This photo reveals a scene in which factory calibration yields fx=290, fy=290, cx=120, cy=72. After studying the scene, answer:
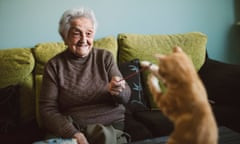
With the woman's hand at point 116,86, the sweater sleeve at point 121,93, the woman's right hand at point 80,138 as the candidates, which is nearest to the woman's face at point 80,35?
the sweater sleeve at point 121,93

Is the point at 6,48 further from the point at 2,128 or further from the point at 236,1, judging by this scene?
the point at 236,1

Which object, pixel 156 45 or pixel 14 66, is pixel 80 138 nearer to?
pixel 14 66

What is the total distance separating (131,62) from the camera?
6.69ft

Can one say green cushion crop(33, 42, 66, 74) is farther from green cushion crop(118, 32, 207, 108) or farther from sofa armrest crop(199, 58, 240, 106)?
sofa armrest crop(199, 58, 240, 106)

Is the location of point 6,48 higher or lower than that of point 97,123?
higher

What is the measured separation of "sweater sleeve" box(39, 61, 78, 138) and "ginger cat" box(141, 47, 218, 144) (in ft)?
2.68

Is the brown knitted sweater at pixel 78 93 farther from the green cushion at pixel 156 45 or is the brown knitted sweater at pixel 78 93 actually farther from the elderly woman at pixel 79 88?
the green cushion at pixel 156 45

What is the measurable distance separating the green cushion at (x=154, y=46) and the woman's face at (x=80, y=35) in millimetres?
621

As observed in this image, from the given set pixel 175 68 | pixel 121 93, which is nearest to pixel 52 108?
pixel 121 93

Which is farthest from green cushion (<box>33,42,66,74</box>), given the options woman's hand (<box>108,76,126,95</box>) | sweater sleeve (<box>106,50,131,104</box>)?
woman's hand (<box>108,76,126,95</box>)

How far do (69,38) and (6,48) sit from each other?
82cm

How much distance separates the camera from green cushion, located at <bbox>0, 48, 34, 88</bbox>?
1.90 m

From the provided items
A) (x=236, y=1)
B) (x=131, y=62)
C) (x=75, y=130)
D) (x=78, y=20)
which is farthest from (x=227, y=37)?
(x=75, y=130)

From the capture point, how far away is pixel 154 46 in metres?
2.17
